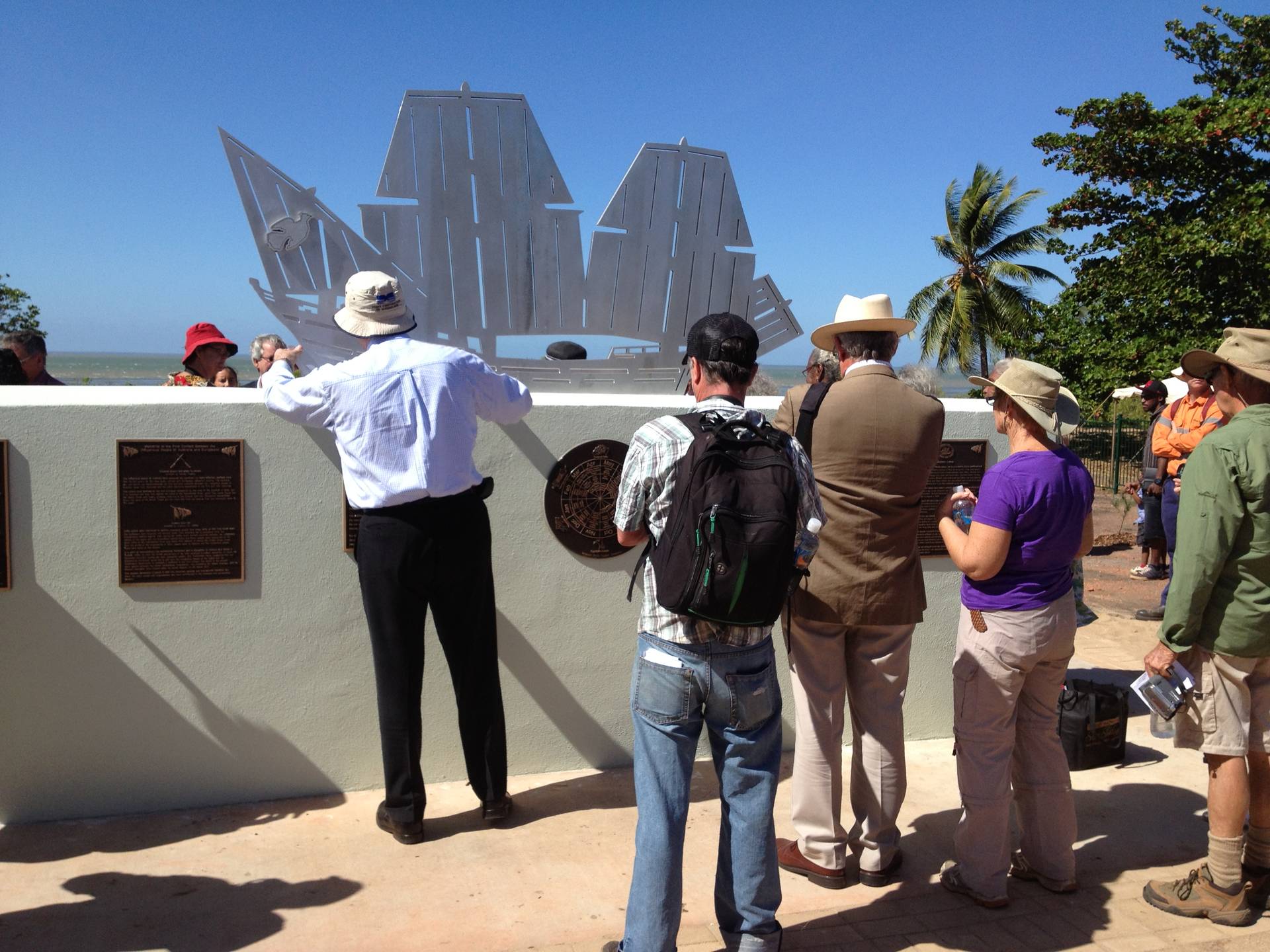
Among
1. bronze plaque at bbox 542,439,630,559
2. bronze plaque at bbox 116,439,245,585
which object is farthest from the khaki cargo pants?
bronze plaque at bbox 116,439,245,585

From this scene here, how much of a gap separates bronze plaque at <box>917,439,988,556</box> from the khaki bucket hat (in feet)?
4.85

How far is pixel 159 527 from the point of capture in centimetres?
362

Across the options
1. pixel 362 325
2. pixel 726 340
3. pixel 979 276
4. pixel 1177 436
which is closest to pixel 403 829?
pixel 362 325

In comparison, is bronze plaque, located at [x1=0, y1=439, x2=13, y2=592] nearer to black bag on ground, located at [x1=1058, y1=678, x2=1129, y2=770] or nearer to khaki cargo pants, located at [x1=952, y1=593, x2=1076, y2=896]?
khaki cargo pants, located at [x1=952, y1=593, x2=1076, y2=896]

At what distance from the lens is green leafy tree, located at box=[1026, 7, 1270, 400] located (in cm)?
1698

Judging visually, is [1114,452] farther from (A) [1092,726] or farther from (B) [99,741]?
(B) [99,741]

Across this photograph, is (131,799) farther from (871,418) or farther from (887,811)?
(871,418)

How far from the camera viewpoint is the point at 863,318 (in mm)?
3254

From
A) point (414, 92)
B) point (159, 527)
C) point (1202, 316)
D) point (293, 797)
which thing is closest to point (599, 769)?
point (293, 797)

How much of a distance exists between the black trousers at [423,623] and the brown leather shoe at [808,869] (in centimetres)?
107

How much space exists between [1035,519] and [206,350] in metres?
3.96

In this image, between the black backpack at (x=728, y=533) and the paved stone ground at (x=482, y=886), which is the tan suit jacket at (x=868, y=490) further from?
the paved stone ground at (x=482, y=886)

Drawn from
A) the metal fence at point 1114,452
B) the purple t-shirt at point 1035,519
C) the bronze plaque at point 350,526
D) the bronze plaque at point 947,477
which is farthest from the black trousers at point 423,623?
the metal fence at point 1114,452

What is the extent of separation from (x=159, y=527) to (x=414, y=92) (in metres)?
2.33
